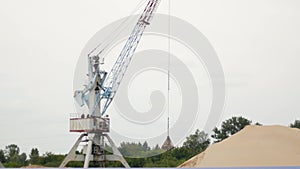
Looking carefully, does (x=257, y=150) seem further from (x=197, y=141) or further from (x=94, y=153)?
(x=197, y=141)

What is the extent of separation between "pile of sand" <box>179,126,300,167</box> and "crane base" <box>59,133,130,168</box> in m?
4.33

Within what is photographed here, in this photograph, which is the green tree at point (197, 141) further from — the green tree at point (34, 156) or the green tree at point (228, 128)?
the green tree at point (34, 156)

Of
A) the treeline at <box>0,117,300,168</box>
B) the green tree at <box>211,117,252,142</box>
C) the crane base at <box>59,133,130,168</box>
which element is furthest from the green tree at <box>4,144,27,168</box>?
the green tree at <box>211,117,252,142</box>

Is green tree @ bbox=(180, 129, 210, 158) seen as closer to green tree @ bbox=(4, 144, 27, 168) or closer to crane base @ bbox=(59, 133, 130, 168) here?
crane base @ bbox=(59, 133, 130, 168)

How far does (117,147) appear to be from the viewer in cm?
2105

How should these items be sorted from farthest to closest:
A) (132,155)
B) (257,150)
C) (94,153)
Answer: (132,155), (94,153), (257,150)

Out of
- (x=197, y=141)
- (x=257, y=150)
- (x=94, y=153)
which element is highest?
(x=197, y=141)

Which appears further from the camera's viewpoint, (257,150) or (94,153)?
(94,153)

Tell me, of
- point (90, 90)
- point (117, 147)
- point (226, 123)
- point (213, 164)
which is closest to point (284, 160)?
point (213, 164)

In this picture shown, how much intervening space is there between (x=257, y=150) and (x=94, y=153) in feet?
27.0

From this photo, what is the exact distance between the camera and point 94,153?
2133 cm

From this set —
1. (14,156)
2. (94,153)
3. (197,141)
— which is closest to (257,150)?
(94,153)

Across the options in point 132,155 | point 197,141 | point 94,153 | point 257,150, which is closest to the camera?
point 257,150

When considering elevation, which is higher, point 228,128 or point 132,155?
point 228,128
